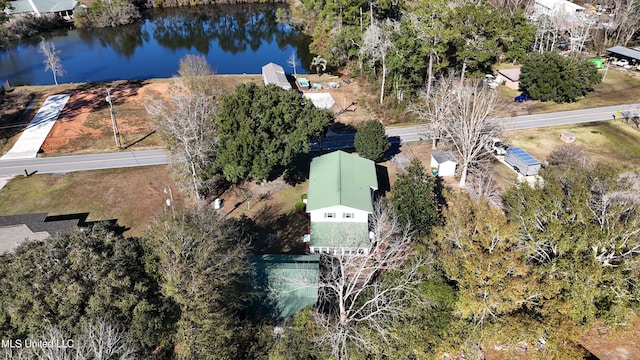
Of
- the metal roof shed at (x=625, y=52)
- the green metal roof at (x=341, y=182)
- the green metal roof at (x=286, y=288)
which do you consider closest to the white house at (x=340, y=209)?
the green metal roof at (x=341, y=182)

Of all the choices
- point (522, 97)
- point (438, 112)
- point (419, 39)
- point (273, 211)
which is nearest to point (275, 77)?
point (419, 39)

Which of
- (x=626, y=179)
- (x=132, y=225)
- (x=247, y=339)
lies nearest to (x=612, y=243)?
(x=626, y=179)

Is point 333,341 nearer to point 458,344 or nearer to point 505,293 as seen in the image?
point 458,344

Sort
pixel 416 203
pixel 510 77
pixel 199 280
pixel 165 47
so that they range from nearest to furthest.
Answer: pixel 199 280, pixel 416 203, pixel 510 77, pixel 165 47

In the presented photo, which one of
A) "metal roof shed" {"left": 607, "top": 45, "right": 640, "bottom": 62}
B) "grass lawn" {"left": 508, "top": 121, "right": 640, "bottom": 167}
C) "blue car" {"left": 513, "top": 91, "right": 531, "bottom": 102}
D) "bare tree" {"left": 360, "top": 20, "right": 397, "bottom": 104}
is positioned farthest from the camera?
"metal roof shed" {"left": 607, "top": 45, "right": 640, "bottom": 62}

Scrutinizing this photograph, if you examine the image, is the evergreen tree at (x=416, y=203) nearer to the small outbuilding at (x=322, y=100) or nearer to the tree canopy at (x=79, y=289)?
the tree canopy at (x=79, y=289)

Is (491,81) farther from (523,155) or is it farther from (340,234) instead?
(340,234)

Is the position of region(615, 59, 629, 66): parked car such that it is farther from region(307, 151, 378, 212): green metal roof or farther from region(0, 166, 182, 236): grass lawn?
region(0, 166, 182, 236): grass lawn

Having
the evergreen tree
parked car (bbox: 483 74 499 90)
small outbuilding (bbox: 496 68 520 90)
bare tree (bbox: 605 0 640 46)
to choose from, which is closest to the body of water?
parked car (bbox: 483 74 499 90)
